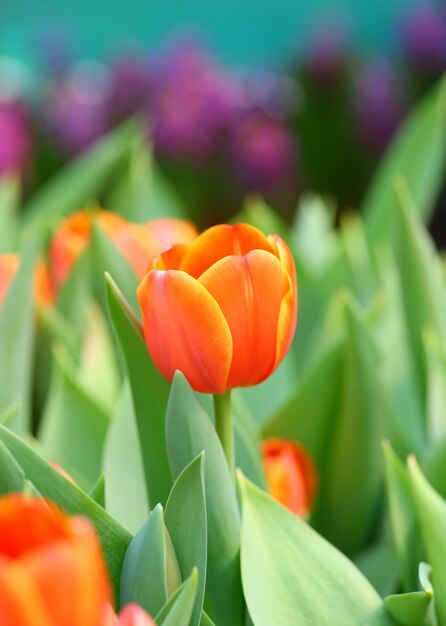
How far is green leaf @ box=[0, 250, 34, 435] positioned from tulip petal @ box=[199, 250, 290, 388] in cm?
21

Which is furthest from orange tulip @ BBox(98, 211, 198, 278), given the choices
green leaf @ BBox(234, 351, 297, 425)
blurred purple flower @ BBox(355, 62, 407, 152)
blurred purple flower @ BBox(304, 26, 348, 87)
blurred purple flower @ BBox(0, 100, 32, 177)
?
blurred purple flower @ BBox(304, 26, 348, 87)

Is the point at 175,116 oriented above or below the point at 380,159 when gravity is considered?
above

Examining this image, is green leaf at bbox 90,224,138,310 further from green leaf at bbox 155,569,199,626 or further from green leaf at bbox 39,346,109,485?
green leaf at bbox 155,569,199,626

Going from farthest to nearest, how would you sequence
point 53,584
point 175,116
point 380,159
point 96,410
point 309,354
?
point 380,159, point 175,116, point 309,354, point 96,410, point 53,584

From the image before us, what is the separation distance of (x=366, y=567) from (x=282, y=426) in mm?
107

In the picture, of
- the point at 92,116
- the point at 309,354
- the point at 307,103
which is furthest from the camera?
the point at 307,103

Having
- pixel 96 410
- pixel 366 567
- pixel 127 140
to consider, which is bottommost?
pixel 366 567

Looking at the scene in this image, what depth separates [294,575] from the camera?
0.45m

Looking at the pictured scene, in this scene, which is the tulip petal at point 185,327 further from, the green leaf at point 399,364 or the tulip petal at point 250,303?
the green leaf at point 399,364

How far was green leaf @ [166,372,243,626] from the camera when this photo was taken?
44 centimetres

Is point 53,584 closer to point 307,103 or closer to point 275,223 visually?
point 275,223

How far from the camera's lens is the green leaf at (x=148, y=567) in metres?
0.39

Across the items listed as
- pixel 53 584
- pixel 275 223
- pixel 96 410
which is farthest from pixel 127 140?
pixel 53 584

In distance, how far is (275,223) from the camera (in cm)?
99
